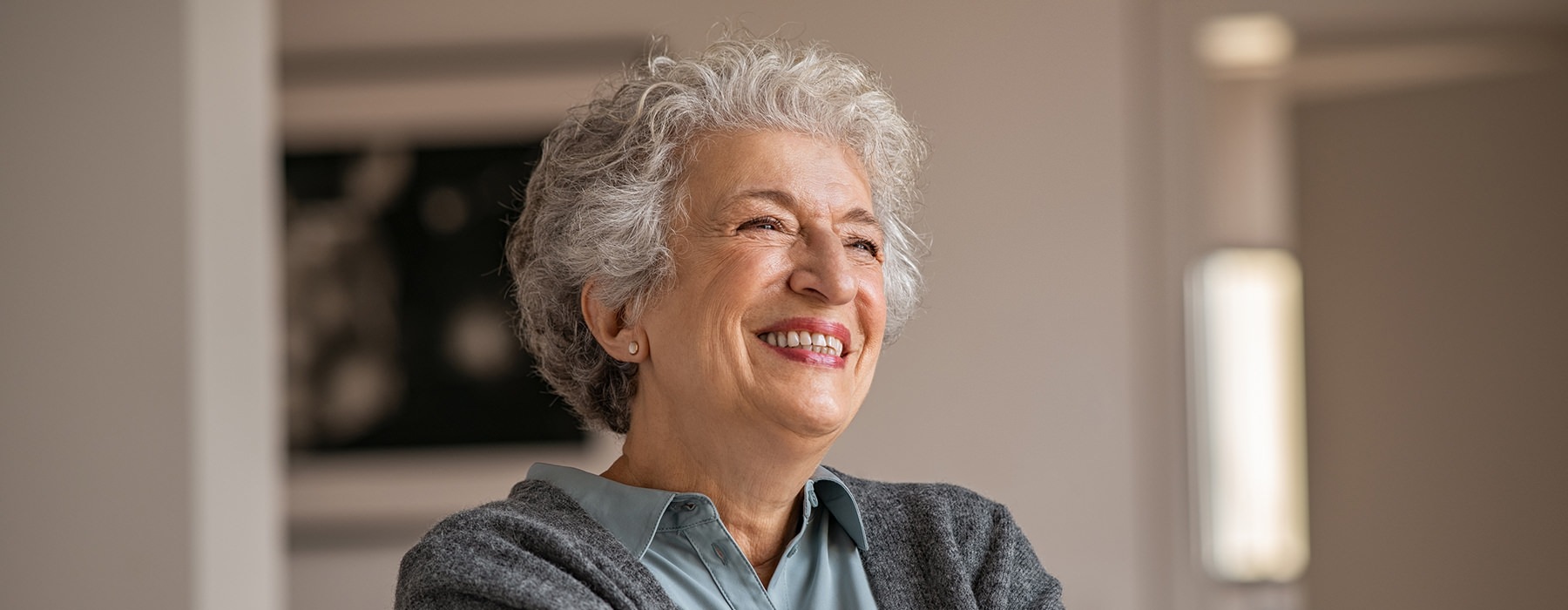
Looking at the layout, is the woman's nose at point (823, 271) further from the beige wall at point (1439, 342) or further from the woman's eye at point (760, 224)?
the beige wall at point (1439, 342)

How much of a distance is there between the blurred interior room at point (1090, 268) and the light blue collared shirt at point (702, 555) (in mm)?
2095

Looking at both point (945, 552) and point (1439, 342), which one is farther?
point (1439, 342)

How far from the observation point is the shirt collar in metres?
1.27

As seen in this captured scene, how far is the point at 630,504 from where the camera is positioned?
1288mm

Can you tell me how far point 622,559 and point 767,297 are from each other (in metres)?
0.29

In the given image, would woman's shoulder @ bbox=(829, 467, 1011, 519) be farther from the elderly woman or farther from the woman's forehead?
the woman's forehead

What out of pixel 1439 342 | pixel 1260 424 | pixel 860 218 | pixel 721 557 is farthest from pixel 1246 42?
pixel 721 557

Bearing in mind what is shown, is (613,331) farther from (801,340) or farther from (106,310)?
(106,310)

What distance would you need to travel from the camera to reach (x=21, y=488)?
2.02m

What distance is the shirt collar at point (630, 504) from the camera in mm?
1268

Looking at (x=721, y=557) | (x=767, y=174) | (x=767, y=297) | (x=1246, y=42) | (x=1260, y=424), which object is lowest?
(x=1260, y=424)

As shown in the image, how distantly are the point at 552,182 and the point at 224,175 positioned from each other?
0.97 metres

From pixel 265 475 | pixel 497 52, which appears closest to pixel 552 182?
pixel 265 475

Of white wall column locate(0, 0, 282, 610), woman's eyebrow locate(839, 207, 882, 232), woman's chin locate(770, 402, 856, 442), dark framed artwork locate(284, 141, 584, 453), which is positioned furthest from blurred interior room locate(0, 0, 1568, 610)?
woman's chin locate(770, 402, 856, 442)
